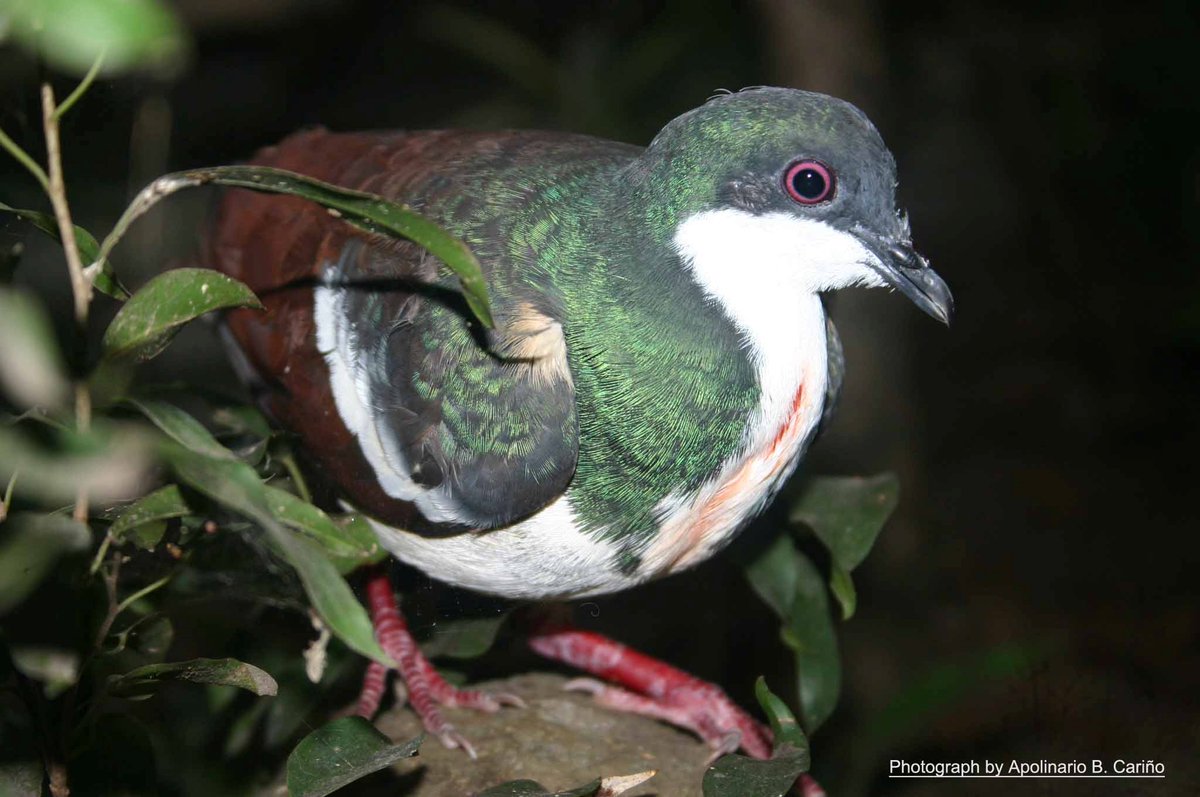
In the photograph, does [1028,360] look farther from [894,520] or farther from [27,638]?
[27,638]

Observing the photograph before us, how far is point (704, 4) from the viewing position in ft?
18.8

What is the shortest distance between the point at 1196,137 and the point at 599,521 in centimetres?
524

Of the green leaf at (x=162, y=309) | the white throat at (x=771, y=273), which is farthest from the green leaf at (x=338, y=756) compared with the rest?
the white throat at (x=771, y=273)

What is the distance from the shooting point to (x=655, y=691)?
8.58 ft

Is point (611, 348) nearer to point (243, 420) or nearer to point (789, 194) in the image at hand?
point (789, 194)

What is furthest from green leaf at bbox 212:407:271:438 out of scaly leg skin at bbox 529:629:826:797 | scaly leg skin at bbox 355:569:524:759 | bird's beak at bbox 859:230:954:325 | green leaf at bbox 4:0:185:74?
green leaf at bbox 4:0:185:74

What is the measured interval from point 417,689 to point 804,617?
2.76 feet

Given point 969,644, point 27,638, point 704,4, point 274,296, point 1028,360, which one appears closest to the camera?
point 27,638

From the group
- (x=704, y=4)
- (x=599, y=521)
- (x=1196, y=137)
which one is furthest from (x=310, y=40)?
(x=599, y=521)

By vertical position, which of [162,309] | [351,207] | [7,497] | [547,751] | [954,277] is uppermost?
[954,277]

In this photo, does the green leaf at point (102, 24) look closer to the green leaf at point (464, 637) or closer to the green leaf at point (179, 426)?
the green leaf at point (179, 426)

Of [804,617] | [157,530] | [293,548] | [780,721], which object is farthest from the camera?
[804,617]

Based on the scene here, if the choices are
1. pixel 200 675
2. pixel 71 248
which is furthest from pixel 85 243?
pixel 200 675

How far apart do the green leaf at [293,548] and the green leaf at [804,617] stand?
50.4 inches
